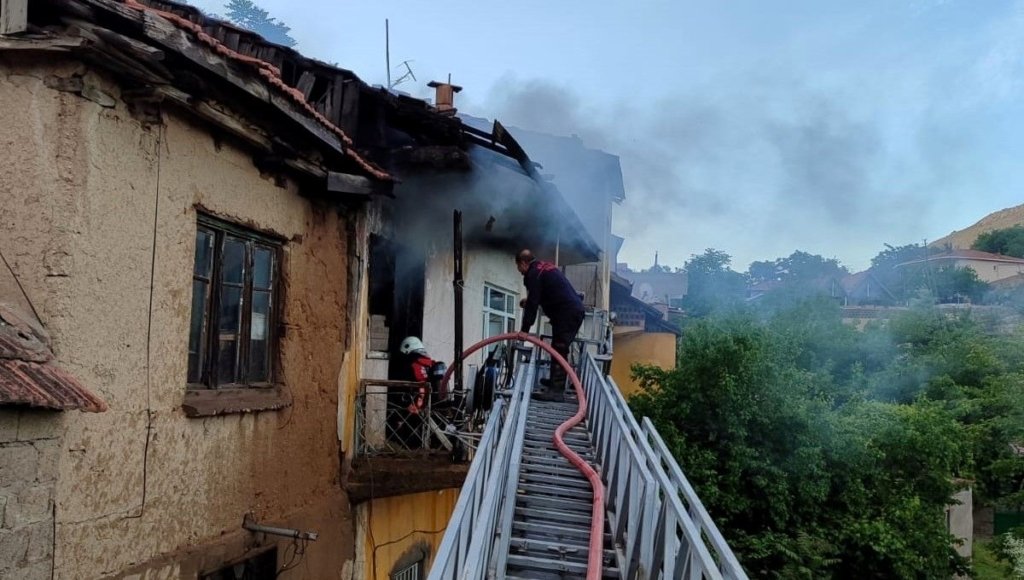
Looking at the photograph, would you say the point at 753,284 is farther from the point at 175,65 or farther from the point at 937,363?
the point at 175,65

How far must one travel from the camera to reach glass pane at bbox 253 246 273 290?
619 cm

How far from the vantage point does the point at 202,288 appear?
554 cm

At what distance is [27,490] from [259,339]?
2.53m

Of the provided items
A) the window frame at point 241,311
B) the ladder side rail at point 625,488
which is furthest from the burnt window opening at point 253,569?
the ladder side rail at point 625,488

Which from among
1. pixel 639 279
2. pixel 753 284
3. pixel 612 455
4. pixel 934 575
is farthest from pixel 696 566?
pixel 639 279

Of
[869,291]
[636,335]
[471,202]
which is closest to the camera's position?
[471,202]

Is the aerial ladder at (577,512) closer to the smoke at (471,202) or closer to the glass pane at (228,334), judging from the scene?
the glass pane at (228,334)

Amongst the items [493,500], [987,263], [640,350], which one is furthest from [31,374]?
[987,263]

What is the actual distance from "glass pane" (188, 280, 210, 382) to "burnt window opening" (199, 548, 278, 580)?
4.99ft

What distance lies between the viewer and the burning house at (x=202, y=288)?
4098 mm

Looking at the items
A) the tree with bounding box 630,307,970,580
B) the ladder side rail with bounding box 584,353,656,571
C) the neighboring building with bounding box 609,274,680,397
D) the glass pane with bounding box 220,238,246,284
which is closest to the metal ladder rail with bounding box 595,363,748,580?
the ladder side rail with bounding box 584,353,656,571

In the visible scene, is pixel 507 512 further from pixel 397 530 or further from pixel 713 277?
pixel 713 277

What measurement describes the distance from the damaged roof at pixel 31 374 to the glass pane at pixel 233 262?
5.89 ft

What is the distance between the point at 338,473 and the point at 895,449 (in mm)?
11345
